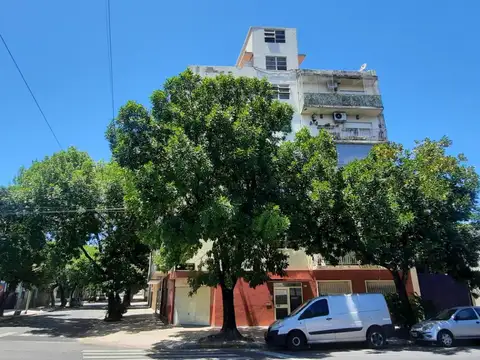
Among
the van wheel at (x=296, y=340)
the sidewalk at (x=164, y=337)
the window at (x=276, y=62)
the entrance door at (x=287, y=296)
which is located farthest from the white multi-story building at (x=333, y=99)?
the van wheel at (x=296, y=340)

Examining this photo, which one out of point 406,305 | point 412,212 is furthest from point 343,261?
point 412,212

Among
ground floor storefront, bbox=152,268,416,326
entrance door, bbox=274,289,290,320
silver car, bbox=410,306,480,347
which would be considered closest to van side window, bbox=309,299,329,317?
silver car, bbox=410,306,480,347

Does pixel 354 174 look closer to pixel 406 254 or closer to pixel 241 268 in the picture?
pixel 406 254

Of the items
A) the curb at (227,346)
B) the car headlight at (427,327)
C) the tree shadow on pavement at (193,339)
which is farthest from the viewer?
the tree shadow on pavement at (193,339)

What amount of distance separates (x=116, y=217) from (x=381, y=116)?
894 inches

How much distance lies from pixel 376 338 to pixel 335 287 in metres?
8.81

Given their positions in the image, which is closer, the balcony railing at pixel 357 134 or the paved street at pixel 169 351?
the paved street at pixel 169 351

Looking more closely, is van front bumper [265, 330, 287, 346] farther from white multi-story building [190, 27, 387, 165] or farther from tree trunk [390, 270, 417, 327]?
white multi-story building [190, 27, 387, 165]

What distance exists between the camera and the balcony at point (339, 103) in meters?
31.0

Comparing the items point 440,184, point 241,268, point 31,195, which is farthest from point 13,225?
point 440,184

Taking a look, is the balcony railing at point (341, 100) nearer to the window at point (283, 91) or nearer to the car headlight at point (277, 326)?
the window at point (283, 91)

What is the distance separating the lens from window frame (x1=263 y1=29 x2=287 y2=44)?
3456 cm

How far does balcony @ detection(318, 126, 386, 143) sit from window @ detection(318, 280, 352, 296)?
1246 cm

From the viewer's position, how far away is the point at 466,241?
16188mm
